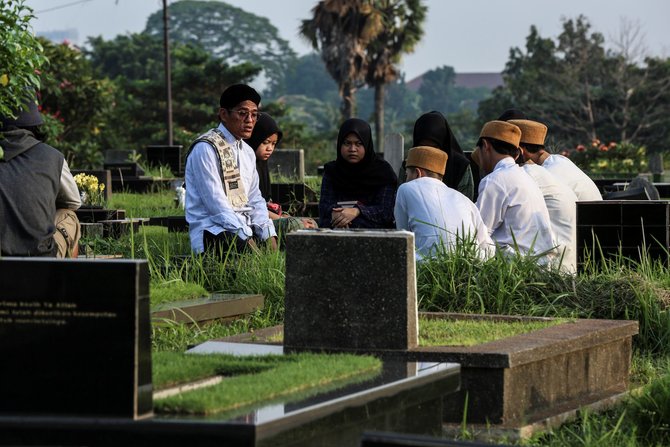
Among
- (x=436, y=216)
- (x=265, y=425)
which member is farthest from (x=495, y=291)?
(x=265, y=425)

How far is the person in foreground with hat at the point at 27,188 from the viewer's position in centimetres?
828

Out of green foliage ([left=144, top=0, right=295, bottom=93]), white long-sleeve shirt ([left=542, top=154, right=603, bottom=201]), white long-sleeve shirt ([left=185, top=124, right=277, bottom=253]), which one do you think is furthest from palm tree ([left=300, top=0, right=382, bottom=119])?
green foliage ([left=144, top=0, right=295, bottom=93])

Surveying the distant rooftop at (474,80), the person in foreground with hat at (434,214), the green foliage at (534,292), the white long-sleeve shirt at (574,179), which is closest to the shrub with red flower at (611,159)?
the white long-sleeve shirt at (574,179)

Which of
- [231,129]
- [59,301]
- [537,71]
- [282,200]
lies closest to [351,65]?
[537,71]

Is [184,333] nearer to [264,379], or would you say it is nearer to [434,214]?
[434,214]

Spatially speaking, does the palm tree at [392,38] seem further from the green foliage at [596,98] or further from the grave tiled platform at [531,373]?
the grave tiled platform at [531,373]

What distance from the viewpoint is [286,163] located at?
2211cm

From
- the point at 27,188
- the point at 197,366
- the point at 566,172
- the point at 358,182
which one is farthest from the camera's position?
the point at 566,172

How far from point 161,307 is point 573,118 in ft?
163

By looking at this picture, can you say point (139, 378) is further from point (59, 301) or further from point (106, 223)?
point (106, 223)

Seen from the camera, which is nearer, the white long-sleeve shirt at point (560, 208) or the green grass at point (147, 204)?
the white long-sleeve shirt at point (560, 208)

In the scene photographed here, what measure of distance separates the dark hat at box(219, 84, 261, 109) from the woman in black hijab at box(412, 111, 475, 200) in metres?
1.41

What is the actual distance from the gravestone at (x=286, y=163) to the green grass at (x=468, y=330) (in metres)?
14.3

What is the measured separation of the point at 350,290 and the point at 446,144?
533 centimetres
